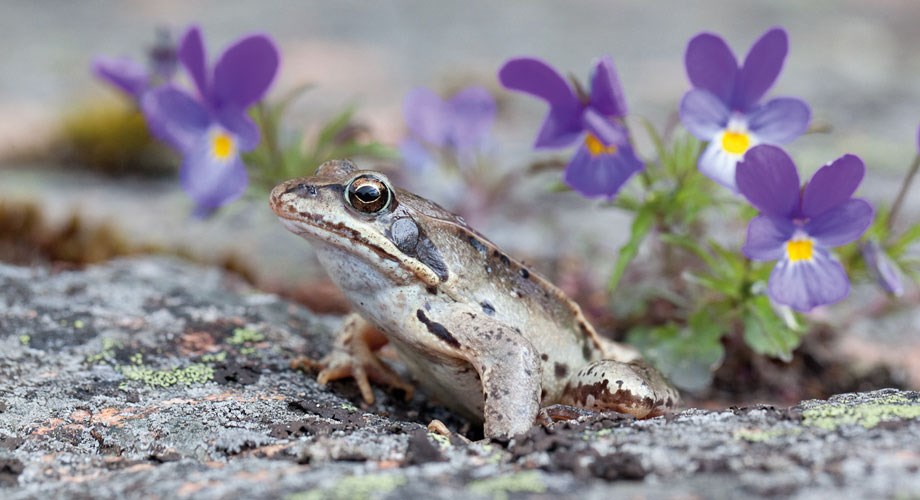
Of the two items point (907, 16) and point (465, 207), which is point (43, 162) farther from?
point (907, 16)

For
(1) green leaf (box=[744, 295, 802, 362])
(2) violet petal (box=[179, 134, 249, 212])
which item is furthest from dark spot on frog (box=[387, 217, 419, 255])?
(1) green leaf (box=[744, 295, 802, 362])

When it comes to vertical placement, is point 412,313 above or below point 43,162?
below

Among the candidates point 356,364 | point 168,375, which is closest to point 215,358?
point 168,375

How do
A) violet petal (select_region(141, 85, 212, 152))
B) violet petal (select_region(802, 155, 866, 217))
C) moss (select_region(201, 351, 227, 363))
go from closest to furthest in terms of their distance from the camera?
violet petal (select_region(802, 155, 866, 217)) < moss (select_region(201, 351, 227, 363)) < violet petal (select_region(141, 85, 212, 152))

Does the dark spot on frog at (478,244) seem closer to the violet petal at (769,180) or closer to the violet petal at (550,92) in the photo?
the violet petal at (550,92)

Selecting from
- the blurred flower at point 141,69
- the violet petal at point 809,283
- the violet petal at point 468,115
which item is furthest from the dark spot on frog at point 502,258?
the blurred flower at point 141,69

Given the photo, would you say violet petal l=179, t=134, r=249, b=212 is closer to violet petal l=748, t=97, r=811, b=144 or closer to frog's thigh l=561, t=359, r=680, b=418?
frog's thigh l=561, t=359, r=680, b=418

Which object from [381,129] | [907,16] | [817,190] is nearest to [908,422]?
[817,190]
